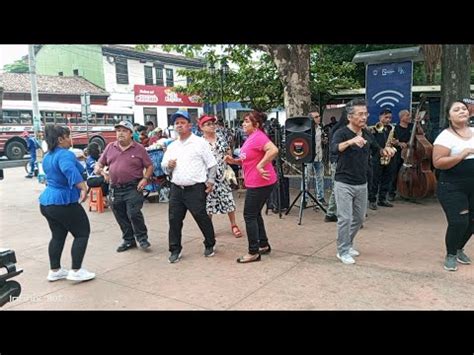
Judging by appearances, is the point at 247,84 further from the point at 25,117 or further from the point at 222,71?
the point at 25,117

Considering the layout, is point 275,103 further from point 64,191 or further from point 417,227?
point 64,191

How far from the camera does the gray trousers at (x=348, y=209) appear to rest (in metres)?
4.27

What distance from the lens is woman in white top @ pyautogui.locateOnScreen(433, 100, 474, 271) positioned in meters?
3.89

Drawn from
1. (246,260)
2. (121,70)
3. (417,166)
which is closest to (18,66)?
(121,70)

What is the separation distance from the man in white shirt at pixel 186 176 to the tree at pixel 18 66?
5005cm

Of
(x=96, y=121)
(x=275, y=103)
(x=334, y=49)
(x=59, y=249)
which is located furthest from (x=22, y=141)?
(x=59, y=249)

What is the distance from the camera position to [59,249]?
4.18 m

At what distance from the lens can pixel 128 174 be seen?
4.96 meters

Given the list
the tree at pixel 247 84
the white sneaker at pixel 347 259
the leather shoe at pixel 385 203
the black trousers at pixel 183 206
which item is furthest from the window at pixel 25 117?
the white sneaker at pixel 347 259

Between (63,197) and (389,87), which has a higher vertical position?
(389,87)

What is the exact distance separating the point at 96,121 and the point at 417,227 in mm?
21053

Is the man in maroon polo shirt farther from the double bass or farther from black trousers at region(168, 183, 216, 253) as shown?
the double bass

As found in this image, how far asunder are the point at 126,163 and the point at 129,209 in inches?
22.0

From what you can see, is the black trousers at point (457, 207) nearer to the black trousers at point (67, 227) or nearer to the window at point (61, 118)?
the black trousers at point (67, 227)
